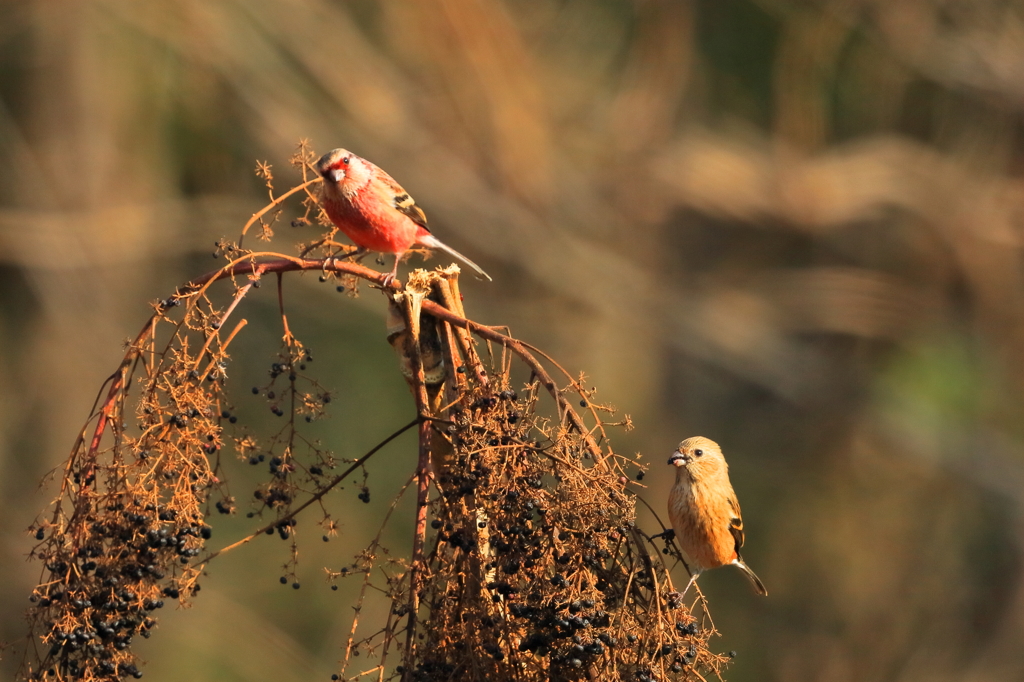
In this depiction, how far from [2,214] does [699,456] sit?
675 centimetres

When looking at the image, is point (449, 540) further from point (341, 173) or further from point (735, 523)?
point (735, 523)

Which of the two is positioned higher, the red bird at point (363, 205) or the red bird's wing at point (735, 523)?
the red bird at point (363, 205)

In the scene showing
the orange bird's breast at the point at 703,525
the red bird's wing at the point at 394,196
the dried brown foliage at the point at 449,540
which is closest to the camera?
the dried brown foliage at the point at 449,540

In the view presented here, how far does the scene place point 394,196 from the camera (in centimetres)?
327

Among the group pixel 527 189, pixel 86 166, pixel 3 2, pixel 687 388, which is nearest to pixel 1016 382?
pixel 687 388

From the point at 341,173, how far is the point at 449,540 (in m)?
1.41

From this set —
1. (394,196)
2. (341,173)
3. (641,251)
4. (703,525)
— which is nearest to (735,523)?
(703,525)

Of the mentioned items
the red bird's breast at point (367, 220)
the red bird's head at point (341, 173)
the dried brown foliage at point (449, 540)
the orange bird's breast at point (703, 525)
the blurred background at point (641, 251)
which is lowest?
the dried brown foliage at point (449, 540)

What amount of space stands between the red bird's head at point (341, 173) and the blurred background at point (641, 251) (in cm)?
505

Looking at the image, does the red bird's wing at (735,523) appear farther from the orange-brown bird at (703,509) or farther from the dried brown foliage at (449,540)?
the dried brown foliage at (449,540)

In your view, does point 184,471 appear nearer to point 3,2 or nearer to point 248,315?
point 248,315

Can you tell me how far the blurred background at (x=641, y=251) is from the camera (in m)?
A: 8.39

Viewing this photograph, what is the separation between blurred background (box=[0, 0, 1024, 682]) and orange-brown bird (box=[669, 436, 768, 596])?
178 inches

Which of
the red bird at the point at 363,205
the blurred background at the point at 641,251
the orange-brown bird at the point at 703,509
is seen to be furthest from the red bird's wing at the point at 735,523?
the blurred background at the point at 641,251
